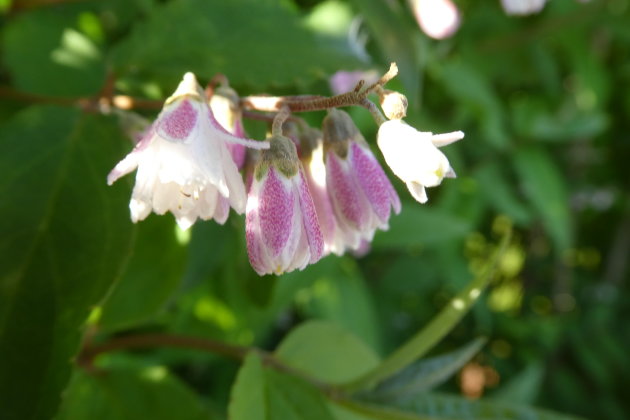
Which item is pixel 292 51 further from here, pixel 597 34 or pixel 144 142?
pixel 597 34


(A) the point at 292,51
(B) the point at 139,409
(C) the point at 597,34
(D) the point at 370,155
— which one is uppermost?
(A) the point at 292,51

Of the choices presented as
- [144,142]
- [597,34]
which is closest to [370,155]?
[144,142]

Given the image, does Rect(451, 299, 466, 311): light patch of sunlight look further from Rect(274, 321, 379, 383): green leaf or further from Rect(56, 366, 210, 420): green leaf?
Rect(56, 366, 210, 420): green leaf

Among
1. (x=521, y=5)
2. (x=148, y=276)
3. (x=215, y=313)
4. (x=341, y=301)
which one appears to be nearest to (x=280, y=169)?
(x=148, y=276)

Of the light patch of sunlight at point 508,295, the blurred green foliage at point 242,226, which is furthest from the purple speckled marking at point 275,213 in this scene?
the light patch of sunlight at point 508,295

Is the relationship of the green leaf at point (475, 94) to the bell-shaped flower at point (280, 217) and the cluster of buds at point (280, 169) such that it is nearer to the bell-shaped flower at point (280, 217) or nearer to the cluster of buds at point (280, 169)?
the cluster of buds at point (280, 169)

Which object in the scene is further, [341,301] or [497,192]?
[497,192]

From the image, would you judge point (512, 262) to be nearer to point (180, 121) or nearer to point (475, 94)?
point (475, 94)
